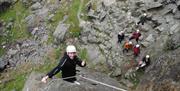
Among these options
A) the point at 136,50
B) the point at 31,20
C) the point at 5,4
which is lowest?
the point at 136,50

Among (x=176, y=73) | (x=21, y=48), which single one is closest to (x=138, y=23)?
(x=21, y=48)

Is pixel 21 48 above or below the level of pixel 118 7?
below

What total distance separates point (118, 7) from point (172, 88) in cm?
2514

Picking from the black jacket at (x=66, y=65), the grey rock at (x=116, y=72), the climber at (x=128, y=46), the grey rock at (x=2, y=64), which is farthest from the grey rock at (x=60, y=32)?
the black jacket at (x=66, y=65)

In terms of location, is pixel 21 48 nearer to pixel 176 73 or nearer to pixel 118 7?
pixel 118 7

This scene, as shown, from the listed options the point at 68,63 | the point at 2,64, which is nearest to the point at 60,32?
the point at 2,64

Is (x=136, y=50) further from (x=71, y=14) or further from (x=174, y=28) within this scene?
(x=71, y=14)

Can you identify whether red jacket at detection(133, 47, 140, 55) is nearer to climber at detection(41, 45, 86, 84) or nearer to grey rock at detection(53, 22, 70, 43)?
grey rock at detection(53, 22, 70, 43)

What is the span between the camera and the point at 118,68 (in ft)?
122

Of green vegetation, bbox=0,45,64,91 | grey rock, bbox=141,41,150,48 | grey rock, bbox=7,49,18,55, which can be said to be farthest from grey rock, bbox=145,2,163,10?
grey rock, bbox=7,49,18,55

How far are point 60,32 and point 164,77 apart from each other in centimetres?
2698

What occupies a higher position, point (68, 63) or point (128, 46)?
point (68, 63)

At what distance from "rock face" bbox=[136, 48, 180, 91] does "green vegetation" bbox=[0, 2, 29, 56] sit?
99.7 feet

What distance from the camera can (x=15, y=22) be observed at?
54.3 m
